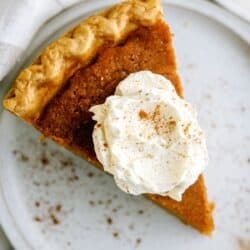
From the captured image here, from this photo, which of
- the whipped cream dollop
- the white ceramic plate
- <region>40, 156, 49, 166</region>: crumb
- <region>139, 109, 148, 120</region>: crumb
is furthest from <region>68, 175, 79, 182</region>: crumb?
<region>139, 109, 148, 120</region>: crumb

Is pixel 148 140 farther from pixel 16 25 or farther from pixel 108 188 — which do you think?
pixel 16 25

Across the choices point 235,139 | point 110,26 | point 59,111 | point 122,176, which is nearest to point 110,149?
point 122,176

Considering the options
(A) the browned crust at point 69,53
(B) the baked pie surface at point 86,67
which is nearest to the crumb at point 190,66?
(B) the baked pie surface at point 86,67

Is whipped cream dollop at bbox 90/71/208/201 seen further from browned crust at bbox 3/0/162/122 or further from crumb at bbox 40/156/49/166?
crumb at bbox 40/156/49/166

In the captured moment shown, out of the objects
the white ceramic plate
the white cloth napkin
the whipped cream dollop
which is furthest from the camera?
the white ceramic plate

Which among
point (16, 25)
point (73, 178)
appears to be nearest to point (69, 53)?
point (16, 25)
